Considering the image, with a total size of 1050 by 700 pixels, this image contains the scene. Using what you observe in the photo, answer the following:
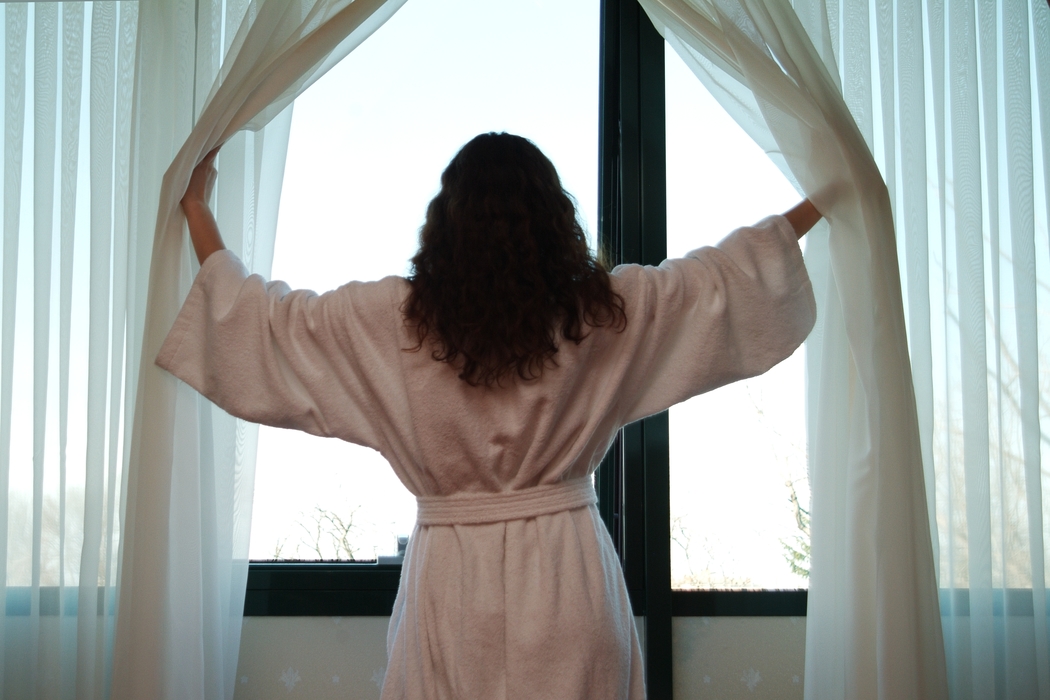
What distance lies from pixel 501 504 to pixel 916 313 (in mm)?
871

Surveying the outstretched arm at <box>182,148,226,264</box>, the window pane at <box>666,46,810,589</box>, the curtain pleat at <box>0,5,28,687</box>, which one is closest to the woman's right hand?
the outstretched arm at <box>182,148,226,264</box>

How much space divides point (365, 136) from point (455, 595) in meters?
1.05

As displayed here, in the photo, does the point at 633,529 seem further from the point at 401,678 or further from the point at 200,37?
the point at 200,37

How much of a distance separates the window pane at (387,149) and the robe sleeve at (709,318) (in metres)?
0.60

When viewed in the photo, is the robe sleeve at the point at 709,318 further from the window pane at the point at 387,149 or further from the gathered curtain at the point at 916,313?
the window pane at the point at 387,149

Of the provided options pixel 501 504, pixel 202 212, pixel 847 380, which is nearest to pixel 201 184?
pixel 202 212

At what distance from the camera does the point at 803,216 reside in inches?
47.0

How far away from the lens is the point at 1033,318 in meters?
1.43

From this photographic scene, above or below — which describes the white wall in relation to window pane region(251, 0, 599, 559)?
below

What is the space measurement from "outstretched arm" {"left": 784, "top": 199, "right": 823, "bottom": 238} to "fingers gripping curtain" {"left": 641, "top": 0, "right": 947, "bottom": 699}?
0.05ft

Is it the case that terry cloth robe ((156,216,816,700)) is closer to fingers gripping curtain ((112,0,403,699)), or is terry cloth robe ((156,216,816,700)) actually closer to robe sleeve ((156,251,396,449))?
robe sleeve ((156,251,396,449))

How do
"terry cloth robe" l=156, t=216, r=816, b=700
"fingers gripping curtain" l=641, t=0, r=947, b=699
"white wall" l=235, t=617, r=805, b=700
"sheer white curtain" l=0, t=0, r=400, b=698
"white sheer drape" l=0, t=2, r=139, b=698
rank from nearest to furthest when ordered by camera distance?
1. "terry cloth robe" l=156, t=216, r=816, b=700
2. "fingers gripping curtain" l=641, t=0, r=947, b=699
3. "sheer white curtain" l=0, t=0, r=400, b=698
4. "white sheer drape" l=0, t=2, r=139, b=698
5. "white wall" l=235, t=617, r=805, b=700

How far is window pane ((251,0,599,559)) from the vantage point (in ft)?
5.18

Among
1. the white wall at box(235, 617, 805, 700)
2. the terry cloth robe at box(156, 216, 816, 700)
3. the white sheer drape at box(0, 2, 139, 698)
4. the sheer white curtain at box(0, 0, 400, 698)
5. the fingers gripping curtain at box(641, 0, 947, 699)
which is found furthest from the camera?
the white wall at box(235, 617, 805, 700)
